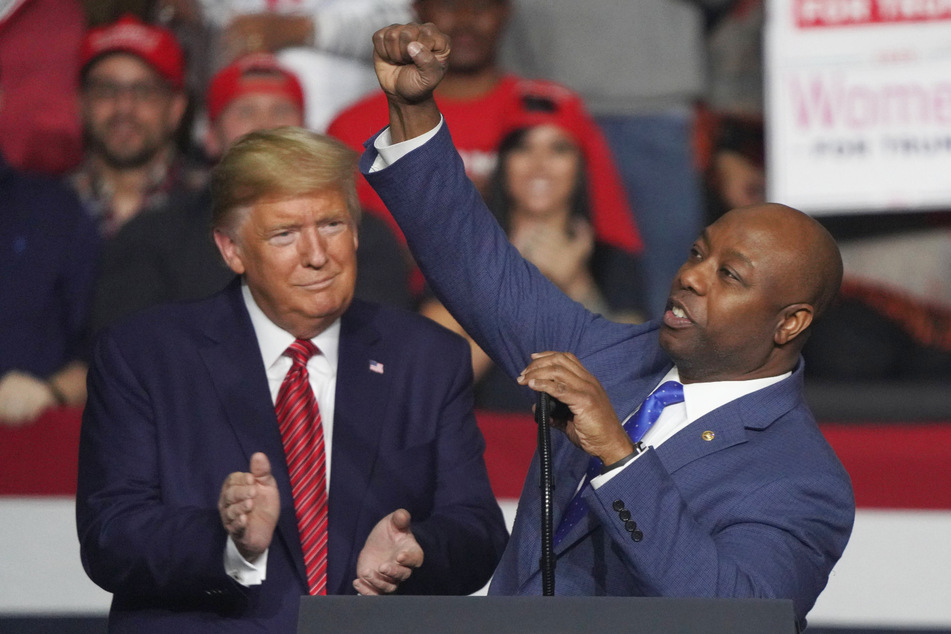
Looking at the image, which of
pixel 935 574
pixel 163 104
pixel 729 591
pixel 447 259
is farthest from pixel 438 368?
pixel 163 104

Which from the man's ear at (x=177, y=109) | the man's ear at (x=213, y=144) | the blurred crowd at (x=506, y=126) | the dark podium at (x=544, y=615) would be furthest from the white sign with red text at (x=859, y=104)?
the dark podium at (x=544, y=615)

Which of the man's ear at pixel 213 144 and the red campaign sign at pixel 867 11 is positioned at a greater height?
the red campaign sign at pixel 867 11

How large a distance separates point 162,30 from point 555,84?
116 centimetres

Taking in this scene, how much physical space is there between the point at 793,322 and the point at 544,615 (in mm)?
688

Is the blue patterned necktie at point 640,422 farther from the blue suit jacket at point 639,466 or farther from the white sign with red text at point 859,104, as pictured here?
the white sign with red text at point 859,104

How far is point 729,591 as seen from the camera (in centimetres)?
135

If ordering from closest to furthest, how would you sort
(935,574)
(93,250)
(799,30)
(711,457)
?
1. (711,457)
2. (935,574)
3. (93,250)
4. (799,30)

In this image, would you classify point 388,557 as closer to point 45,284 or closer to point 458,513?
point 458,513

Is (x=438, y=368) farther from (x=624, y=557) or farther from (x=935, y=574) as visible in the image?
(x=935, y=574)

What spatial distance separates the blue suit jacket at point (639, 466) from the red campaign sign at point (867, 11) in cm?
209

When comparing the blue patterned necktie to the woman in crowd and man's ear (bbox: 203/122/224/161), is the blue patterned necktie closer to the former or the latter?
the woman in crowd

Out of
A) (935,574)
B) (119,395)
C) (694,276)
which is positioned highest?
(694,276)

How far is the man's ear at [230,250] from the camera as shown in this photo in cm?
179

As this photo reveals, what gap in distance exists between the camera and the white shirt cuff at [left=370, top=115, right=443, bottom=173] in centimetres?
161
